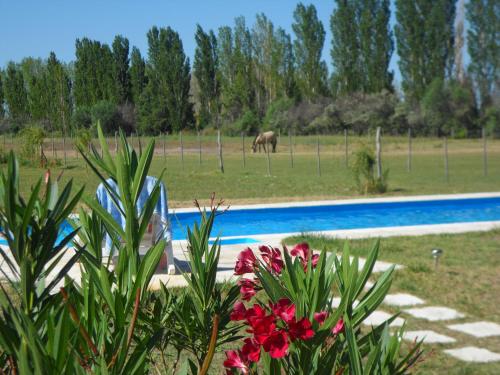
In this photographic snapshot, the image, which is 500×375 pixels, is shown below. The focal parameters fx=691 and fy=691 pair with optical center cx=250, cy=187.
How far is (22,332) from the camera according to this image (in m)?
0.81

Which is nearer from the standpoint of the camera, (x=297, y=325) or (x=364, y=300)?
(x=297, y=325)

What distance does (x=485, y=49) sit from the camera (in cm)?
3572

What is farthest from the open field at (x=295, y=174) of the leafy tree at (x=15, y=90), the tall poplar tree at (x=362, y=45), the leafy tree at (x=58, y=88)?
the tall poplar tree at (x=362, y=45)

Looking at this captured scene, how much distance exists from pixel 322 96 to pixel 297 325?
3727 cm

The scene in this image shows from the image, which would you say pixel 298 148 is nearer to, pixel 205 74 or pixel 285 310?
pixel 205 74

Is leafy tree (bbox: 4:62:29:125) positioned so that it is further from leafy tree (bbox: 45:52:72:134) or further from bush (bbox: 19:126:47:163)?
bush (bbox: 19:126:47:163)

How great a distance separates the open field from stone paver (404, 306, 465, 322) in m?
3.03

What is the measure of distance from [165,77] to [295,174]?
4362mm

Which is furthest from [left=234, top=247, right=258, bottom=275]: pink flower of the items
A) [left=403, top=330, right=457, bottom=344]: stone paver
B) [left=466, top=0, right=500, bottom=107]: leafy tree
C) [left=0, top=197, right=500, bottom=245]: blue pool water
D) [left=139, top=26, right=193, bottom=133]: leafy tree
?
[left=466, top=0, right=500, bottom=107]: leafy tree

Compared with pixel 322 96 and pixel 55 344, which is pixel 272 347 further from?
pixel 322 96

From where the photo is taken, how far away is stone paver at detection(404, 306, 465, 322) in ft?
14.2

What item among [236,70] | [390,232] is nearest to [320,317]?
[390,232]

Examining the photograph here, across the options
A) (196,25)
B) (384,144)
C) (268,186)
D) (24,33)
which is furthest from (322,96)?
(24,33)

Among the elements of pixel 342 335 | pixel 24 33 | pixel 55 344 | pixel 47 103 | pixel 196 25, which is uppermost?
pixel 196 25
